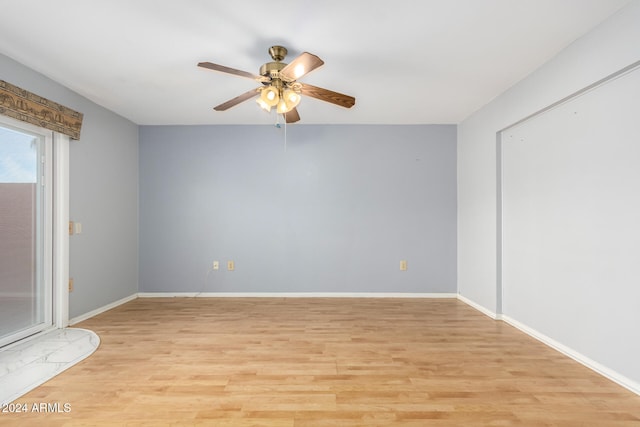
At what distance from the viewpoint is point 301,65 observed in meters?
1.87

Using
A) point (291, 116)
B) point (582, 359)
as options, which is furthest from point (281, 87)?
point (582, 359)

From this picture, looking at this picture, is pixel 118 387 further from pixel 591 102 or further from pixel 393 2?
pixel 591 102

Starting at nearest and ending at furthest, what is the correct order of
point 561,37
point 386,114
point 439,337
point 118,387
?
point 118,387 → point 561,37 → point 439,337 → point 386,114

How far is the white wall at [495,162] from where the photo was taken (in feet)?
6.08

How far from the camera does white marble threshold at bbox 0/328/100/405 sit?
1864mm

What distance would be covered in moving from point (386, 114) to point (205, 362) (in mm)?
3199

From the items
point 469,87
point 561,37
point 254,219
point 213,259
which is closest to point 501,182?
point 469,87

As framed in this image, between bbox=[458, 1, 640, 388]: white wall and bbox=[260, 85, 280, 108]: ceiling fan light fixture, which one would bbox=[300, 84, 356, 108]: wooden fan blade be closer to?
bbox=[260, 85, 280, 108]: ceiling fan light fixture

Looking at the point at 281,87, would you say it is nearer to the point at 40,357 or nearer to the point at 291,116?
the point at 291,116

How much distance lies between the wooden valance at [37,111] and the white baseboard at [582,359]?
4.65 metres

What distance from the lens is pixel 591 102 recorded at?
2117mm

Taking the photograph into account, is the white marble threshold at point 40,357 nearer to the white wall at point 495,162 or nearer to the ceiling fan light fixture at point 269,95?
the ceiling fan light fixture at point 269,95

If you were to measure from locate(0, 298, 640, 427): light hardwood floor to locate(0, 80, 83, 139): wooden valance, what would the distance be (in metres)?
1.92

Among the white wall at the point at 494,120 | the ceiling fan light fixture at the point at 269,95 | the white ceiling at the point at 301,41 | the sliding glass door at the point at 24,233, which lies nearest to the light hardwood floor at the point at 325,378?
the sliding glass door at the point at 24,233
